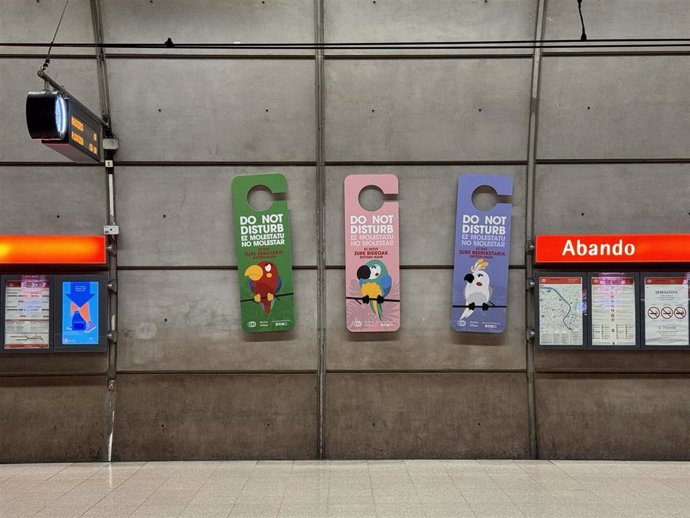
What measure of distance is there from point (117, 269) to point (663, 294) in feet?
17.7

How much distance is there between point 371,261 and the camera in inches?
261

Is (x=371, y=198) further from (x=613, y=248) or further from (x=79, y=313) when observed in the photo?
(x=79, y=313)

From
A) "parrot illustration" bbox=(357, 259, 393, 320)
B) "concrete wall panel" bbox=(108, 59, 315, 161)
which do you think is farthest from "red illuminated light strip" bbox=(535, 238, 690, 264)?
"concrete wall panel" bbox=(108, 59, 315, 161)

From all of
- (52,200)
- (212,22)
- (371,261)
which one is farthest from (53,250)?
(371,261)

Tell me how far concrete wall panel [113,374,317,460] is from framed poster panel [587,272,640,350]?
284cm

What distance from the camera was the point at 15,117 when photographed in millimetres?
6562

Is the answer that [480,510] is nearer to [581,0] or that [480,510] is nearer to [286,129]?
[286,129]

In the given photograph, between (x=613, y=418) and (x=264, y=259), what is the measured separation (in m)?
3.77

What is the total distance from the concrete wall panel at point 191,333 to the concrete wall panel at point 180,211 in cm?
20

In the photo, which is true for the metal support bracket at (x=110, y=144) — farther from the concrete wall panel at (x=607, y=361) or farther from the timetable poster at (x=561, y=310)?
the concrete wall panel at (x=607, y=361)

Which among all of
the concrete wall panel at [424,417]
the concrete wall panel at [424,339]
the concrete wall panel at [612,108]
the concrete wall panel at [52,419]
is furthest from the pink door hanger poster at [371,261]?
the concrete wall panel at [52,419]

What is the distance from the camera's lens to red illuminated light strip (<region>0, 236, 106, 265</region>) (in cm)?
641

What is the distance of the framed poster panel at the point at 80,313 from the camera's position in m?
6.52

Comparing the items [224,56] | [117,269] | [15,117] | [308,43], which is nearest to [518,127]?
[308,43]
